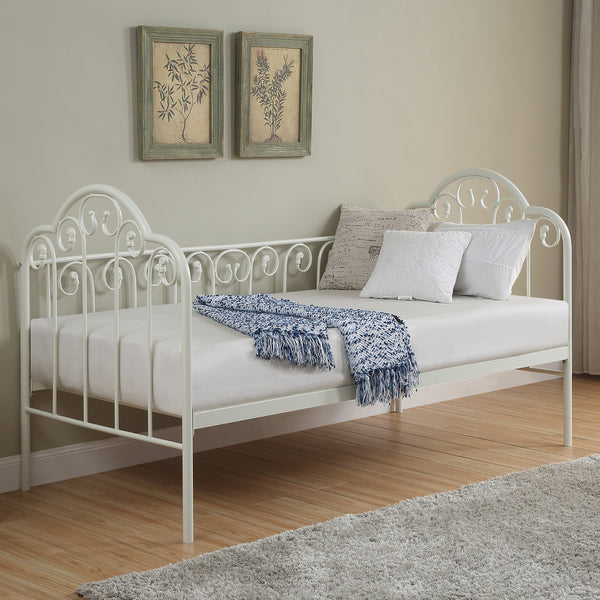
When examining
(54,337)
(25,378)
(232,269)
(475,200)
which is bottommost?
(25,378)

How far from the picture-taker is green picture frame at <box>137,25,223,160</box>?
3.45 metres

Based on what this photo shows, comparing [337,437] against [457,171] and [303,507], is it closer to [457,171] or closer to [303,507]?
[303,507]

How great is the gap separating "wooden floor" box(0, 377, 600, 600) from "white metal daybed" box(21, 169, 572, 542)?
147mm

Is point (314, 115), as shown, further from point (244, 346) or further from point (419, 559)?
point (419, 559)

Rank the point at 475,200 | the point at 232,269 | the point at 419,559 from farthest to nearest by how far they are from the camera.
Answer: the point at 475,200 < the point at 232,269 < the point at 419,559

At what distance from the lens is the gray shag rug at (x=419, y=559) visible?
2350mm

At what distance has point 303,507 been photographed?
10.0ft

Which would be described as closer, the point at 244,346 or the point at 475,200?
the point at 244,346

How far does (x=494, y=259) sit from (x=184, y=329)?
1.51m

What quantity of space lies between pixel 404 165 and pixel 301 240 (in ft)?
2.19

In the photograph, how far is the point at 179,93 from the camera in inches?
140

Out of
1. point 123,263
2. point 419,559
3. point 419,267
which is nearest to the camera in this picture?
point 419,559

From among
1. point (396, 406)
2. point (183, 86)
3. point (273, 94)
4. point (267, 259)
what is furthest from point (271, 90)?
point (396, 406)

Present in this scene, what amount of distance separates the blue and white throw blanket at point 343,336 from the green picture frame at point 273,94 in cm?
78
